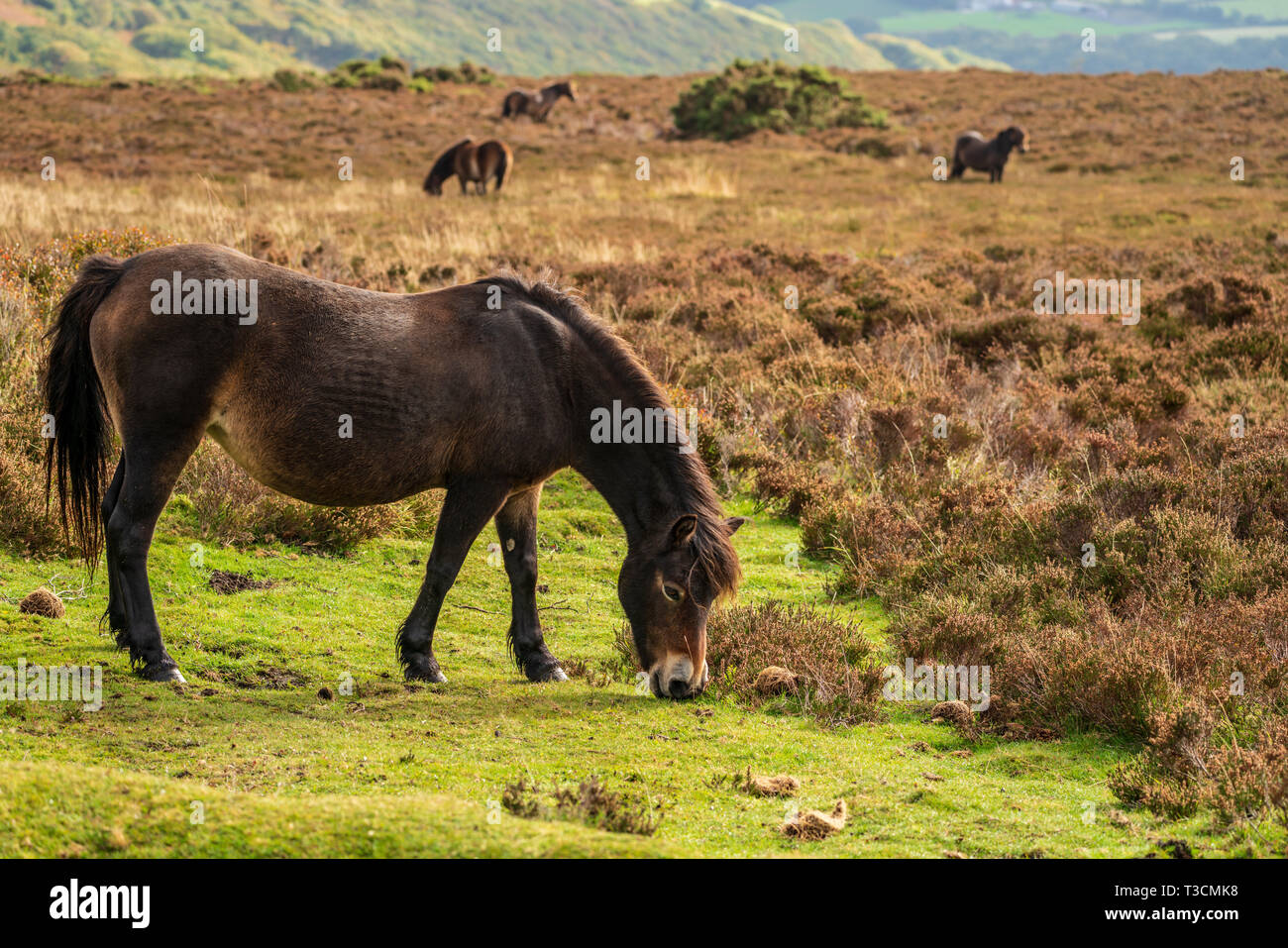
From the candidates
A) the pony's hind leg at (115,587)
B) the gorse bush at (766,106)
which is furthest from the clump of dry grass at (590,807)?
the gorse bush at (766,106)

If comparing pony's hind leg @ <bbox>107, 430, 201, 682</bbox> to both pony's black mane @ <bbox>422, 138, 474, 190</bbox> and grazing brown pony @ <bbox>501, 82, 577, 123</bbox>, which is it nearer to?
pony's black mane @ <bbox>422, 138, 474, 190</bbox>

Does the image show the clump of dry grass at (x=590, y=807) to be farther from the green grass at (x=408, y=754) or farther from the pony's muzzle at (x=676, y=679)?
the pony's muzzle at (x=676, y=679)

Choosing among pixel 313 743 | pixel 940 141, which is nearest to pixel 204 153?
pixel 940 141

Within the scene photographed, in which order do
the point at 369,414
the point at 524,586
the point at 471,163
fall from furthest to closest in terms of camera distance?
the point at 471,163 → the point at 524,586 → the point at 369,414

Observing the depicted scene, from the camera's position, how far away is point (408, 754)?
5004 mm

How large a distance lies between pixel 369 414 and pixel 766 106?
42.4 metres

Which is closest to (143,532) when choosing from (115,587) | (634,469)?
(115,587)

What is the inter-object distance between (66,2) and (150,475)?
213 metres

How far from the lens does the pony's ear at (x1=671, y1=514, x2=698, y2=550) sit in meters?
6.01

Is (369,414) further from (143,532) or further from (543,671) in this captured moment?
(543,671)

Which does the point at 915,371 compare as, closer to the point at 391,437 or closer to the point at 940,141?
the point at 391,437

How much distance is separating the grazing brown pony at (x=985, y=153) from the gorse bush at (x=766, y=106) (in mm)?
10488

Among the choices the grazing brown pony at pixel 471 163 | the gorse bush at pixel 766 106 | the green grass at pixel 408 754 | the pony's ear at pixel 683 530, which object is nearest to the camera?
the green grass at pixel 408 754

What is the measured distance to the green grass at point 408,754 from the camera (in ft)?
12.0
